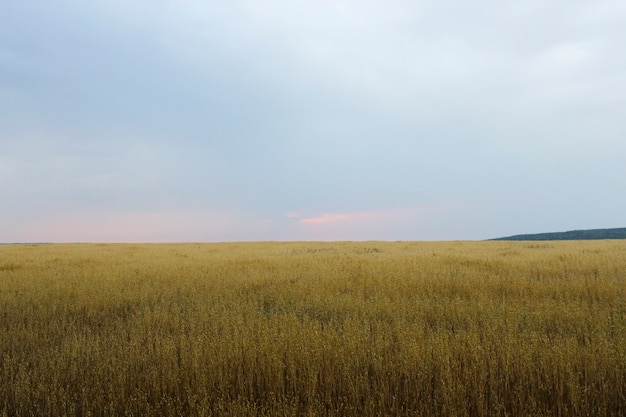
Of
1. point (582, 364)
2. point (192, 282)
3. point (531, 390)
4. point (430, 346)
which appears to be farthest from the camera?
point (192, 282)

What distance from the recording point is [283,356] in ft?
16.1

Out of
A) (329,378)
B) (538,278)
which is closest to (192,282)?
(329,378)

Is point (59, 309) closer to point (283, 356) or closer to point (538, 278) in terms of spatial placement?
point (283, 356)

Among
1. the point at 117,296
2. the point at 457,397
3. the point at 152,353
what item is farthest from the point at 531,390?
the point at 117,296

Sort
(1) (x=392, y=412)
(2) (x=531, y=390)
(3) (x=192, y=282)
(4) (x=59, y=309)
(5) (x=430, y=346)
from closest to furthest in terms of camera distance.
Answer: (1) (x=392, y=412) → (2) (x=531, y=390) → (5) (x=430, y=346) → (4) (x=59, y=309) → (3) (x=192, y=282)

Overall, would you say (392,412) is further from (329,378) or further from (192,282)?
(192,282)

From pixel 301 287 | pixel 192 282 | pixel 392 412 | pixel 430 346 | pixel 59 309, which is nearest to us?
pixel 392 412

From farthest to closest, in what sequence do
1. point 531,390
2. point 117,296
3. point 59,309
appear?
point 117,296
point 59,309
point 531,390

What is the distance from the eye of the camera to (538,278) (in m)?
11.7

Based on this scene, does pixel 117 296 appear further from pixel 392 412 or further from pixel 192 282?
pixel 392 412

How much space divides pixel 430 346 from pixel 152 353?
3703 millimetres

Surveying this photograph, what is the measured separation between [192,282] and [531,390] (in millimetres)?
9353

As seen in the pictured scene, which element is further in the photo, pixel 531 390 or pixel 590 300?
pixel 590 300

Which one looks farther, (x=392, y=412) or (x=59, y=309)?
(x=59, y=309)
